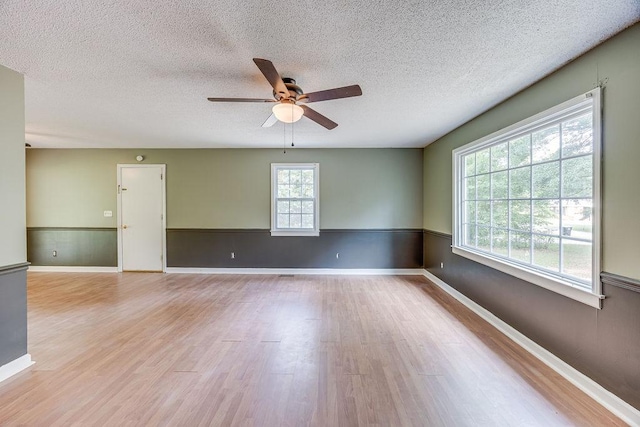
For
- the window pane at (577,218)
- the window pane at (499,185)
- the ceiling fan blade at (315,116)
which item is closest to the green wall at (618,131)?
the window pane at (577,218)

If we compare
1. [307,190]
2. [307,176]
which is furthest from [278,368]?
[307,176]

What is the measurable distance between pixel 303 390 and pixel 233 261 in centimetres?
376

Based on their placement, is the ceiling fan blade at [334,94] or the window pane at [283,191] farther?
the window pane at [283,191]

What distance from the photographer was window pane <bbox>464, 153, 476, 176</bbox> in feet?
11.8

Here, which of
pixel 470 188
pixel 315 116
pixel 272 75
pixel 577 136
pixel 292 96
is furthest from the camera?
pixel 470 188

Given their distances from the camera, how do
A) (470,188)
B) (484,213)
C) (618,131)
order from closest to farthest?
1. (618,131)
2. (484,213)
3. (470,188)

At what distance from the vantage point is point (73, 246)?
5289 mm

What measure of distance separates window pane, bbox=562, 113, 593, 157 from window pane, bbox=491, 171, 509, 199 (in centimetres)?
75

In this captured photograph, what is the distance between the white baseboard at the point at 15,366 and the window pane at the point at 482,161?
15.8ft

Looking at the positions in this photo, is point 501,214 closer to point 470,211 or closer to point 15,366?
point 470,211

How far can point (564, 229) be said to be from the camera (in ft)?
7.08

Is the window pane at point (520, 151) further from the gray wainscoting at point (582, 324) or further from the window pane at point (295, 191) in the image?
the window pane at point (295, 191)

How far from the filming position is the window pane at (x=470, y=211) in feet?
11.8

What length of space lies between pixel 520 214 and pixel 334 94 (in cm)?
215
